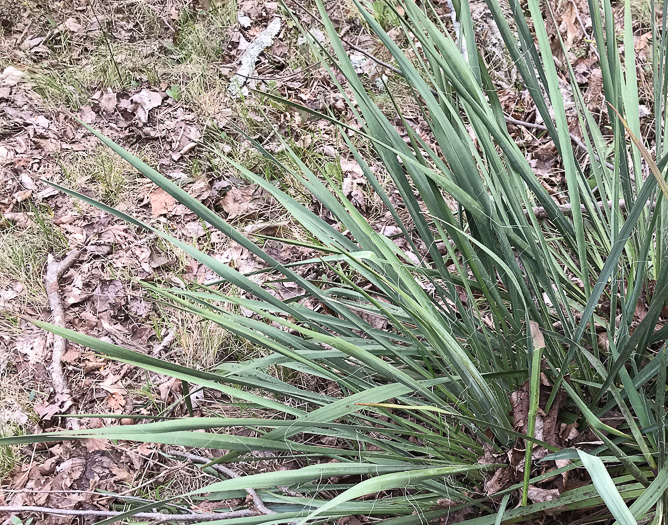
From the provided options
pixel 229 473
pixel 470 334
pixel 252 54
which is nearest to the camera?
pixel 470 334

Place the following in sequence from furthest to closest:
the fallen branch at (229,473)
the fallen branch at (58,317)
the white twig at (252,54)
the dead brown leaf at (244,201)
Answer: the white twig at (252,54) < the dead brown leaf at (244,201) < the fallen branch at (58,317) < the fallen branch at (229,473)

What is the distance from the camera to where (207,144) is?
256cm

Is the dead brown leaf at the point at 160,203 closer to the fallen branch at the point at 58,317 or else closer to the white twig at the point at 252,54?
the fallen branch at the point at 58,317

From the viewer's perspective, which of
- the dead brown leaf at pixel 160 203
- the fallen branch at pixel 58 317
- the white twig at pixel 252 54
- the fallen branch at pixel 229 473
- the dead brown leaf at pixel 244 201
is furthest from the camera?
the white twig at pixel 252 54

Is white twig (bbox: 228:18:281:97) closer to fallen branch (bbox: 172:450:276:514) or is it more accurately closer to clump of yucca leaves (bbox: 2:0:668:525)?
clump of yucca leaves (bbox: 2:0:668:525)

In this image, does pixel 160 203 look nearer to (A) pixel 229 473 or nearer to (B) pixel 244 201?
(B) pixel 244 201

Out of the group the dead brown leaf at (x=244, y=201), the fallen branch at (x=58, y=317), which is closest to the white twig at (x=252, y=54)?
the dead brown leaf at (x=244, y=201)

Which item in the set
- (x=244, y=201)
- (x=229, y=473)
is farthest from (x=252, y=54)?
(x=229, y=473)

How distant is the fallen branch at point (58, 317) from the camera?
6.68 feet

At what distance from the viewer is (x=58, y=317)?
7.22 ft

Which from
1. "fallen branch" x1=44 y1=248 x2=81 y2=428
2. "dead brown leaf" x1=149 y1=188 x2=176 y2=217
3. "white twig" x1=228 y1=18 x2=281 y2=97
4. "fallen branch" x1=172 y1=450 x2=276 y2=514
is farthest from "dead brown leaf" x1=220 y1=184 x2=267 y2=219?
"fallen branch" x1=172 y1=450 x2=276 y2=514

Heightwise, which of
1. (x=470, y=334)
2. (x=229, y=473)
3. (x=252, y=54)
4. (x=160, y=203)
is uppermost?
(x=252, y=54)

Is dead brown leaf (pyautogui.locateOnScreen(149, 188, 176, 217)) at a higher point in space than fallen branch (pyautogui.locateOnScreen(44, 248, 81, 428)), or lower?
higher

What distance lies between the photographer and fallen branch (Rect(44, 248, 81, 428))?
2.04 metres
